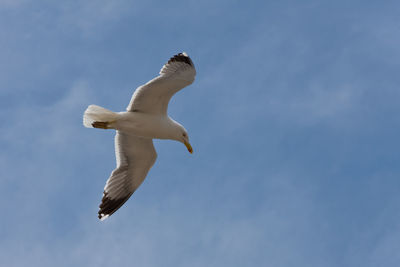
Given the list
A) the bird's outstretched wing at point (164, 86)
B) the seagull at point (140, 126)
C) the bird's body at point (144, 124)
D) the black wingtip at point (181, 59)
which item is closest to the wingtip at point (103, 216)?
the seagull at point (140, 126)

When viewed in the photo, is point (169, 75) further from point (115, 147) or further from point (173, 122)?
point (115, 147)

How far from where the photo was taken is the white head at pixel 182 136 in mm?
9297

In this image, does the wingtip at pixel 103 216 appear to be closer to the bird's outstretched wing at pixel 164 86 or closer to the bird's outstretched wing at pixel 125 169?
the bird's outstretched wing at pixel 125 169

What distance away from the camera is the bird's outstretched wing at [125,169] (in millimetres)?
9789

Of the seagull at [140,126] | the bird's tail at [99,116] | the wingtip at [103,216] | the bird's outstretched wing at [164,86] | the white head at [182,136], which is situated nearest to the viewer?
the bird's outstretched wing at [164,86]

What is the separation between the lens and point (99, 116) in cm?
895

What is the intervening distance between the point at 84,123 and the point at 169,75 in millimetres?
1605

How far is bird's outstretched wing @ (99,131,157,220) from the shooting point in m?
9.79

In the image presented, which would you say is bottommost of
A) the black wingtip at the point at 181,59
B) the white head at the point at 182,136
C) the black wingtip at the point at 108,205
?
the black wingtip at the point at 108,205

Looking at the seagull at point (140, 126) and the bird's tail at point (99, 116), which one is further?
the bird's tail at point (99, 116)

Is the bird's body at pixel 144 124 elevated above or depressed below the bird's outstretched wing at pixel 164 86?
below

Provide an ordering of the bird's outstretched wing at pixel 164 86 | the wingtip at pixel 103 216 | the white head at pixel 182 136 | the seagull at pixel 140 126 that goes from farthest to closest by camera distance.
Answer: the wingtip at pixel 103 216 < the white head at pixel 182 136 < the seagull at pixel 140 126 < the bird's outstretched wing at pixel 164 86

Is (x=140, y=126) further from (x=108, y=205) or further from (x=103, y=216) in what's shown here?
(x=103, y=216)

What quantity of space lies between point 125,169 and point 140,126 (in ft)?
3.81
